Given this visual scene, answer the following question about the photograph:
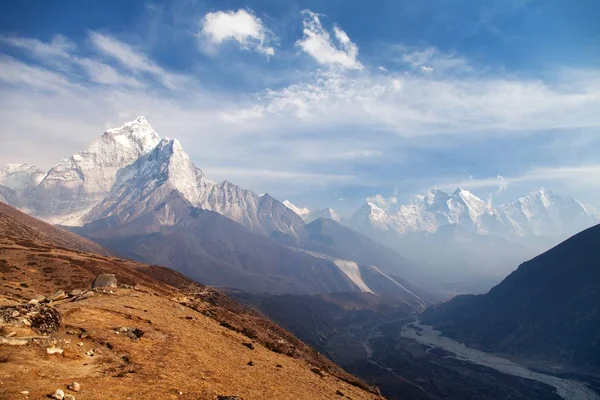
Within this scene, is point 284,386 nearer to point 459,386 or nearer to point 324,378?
point 324,378

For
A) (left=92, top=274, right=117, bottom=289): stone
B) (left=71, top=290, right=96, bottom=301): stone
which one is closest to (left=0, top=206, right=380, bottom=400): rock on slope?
(left=71, top=290, right=96, bottom=301): stone

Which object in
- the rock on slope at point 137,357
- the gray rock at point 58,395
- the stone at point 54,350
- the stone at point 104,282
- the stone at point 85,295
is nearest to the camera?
the gray rock at point 58,395

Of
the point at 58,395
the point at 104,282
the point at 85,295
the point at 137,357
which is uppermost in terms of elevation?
the point at 58,395

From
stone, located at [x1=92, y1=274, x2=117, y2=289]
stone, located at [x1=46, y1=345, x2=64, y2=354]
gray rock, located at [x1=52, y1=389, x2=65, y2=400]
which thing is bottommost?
stone, located at [x1=92, y1=274, x2=117, y2=289]

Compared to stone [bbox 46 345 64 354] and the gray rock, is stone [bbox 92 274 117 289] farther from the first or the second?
the gray rock

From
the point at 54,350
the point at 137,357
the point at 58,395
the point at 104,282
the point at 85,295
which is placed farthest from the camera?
the point at 104,282

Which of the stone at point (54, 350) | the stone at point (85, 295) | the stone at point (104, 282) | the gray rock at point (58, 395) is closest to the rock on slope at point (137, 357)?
the stone at point (54, 350)

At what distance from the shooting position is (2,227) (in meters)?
142

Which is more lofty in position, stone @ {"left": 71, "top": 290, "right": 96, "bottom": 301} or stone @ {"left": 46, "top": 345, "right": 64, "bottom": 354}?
stone @ {"left": 46, "top": 345, "right": 64, "bottom": 354}

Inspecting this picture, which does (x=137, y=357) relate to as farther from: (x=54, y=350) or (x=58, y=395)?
(x=58, y=395)

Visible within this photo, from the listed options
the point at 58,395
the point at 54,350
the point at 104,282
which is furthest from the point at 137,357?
the point at 104,282

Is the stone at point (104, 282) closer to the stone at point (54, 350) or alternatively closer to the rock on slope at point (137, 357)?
the rock on slope at point (137, 357)

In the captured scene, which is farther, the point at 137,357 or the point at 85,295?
the point at 85,295

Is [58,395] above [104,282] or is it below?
above
